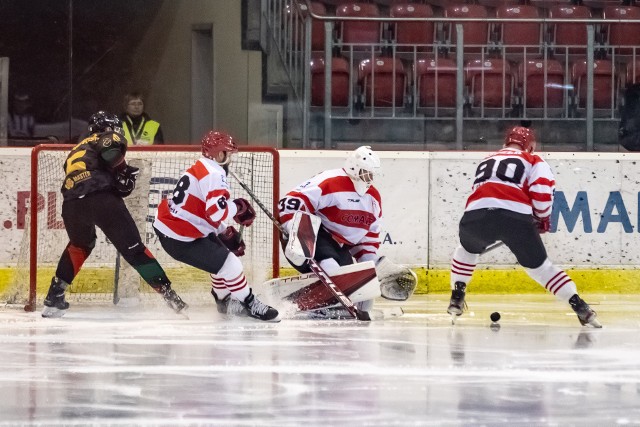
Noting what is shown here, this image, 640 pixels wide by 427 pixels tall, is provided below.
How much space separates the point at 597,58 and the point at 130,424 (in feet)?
16.5

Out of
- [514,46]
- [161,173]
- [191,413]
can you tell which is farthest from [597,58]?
[191,413]

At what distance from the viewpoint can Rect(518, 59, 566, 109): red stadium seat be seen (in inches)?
310

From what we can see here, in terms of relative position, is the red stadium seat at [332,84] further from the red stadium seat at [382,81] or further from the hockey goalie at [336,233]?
the hockey goalie at [336,233]

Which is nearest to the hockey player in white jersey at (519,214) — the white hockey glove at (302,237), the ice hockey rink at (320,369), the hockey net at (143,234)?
the ice hockey rink at (320,369)

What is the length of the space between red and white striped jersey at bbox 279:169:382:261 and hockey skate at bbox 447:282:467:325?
0.57 meters

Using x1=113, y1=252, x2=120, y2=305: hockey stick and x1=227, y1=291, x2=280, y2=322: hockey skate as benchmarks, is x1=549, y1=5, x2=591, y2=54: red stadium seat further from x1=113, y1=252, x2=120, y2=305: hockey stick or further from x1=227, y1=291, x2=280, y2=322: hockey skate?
x1=113, y1=252, x2=120, y2=305: hockey stick

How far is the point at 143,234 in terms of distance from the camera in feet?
23.3

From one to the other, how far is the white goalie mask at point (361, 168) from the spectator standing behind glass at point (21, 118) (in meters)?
2.29

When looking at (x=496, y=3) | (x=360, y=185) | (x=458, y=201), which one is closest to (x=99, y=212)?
(x=360, y=185)

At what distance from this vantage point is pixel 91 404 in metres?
3.99

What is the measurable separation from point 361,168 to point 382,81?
A: 5.08 feet

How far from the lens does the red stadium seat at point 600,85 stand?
25.8ft

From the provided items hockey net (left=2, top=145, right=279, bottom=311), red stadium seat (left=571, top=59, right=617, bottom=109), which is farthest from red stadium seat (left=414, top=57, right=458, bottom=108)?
hockey net (left=2, top=145, right=279, bottom=311)

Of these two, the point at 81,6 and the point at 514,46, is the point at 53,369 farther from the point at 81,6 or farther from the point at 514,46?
the point at 514,46
